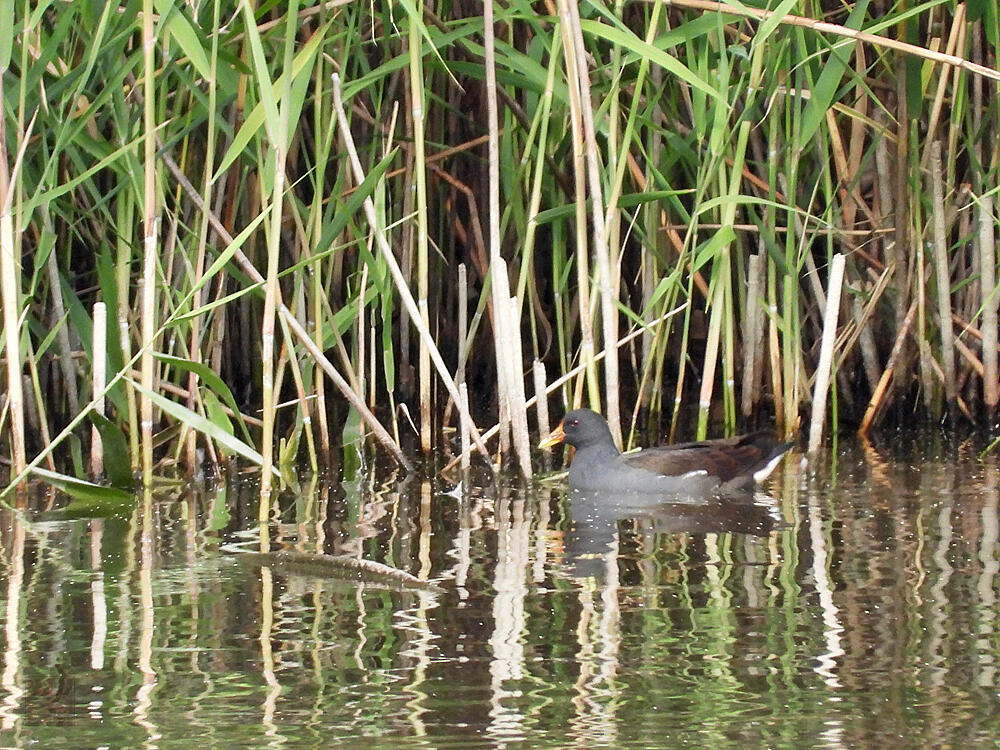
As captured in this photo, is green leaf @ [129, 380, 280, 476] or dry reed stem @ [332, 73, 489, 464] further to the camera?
dry reed stem @ [332, 73, 489, 464]

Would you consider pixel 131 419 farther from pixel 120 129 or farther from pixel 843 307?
pixel 843 307

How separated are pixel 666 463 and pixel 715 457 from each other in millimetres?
177

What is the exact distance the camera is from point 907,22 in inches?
234

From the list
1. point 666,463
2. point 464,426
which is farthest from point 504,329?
point 666,463

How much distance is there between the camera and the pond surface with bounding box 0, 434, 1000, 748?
9.61 feet

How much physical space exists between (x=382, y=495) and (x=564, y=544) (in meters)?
0.94

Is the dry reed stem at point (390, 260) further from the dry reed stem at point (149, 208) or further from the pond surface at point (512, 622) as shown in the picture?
the dry reed stem at point (149, 208)

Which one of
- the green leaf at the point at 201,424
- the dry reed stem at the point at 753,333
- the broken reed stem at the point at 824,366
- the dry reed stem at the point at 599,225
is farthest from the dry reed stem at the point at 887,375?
the green leaf at the point at 201,424

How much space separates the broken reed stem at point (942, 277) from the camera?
237 inches

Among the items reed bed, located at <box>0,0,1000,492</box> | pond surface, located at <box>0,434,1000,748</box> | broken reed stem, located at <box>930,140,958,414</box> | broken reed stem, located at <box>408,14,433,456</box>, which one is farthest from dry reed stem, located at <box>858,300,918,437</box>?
broken reed stem, located at <box>408,14,433,456</box>

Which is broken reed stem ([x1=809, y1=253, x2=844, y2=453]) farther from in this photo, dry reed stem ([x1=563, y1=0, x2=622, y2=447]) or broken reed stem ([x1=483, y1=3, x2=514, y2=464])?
broken reed stem ([x1=483, y1=3, x2=514, y2=464])

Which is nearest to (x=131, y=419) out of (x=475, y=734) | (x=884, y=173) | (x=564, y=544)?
(x=564, y=544)

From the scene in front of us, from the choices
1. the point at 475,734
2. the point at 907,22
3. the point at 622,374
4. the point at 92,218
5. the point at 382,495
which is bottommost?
the point at 475,734

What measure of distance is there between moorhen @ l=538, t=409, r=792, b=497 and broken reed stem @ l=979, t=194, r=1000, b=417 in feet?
3.21
